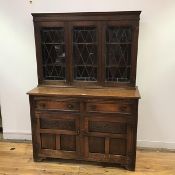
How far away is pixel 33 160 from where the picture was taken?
2.92 m

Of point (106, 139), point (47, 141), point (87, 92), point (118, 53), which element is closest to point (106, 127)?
point (106, 139)

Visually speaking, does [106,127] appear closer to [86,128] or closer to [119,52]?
[86,128]

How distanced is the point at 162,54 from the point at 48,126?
1.77 metres

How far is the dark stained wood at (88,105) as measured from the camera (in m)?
2.58

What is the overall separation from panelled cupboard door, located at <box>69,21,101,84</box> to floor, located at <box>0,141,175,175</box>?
1.11m

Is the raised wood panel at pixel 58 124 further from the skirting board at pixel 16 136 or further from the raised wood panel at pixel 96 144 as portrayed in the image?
the skirting board at pixel 16 136

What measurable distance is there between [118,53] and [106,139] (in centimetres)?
110

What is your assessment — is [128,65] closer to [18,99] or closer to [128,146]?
[128,146]

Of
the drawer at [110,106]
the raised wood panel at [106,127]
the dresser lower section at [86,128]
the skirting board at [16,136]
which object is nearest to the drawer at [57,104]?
the dresser lower section at [86,128]

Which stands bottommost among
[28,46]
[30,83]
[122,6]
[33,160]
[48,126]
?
[33,160]

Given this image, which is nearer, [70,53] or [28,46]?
[70,53]

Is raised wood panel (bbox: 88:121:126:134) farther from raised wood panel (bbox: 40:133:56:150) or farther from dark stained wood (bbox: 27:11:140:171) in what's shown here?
raised wood panel (bbox: 40:133:56:150)

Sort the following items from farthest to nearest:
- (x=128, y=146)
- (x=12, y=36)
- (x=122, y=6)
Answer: (x=12, y=36)
(x=122, y=6)
(x=128, y=146)

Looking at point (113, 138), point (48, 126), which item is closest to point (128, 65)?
point (113, 138)
